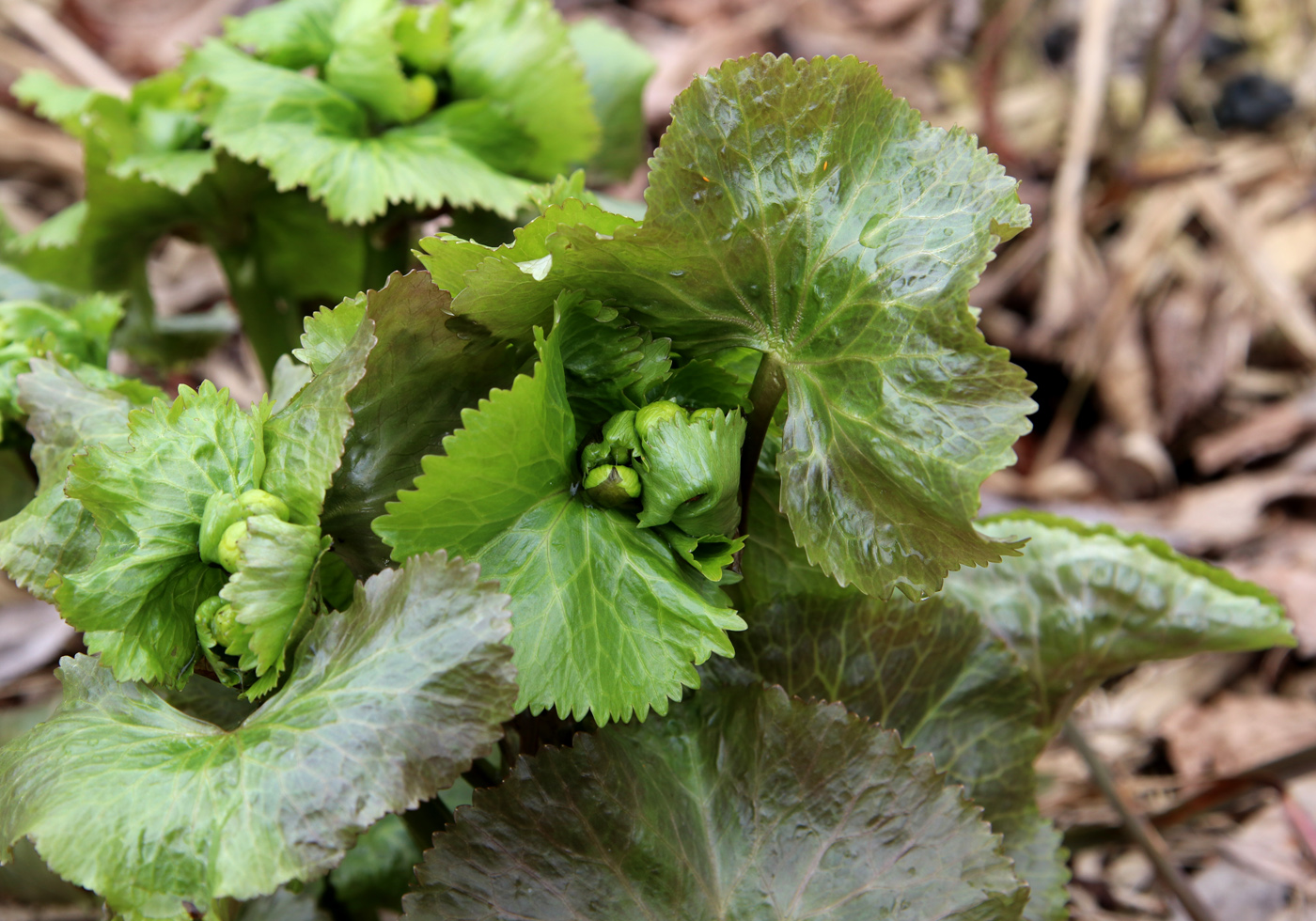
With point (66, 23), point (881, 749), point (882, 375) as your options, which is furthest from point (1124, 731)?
point (66, 23)

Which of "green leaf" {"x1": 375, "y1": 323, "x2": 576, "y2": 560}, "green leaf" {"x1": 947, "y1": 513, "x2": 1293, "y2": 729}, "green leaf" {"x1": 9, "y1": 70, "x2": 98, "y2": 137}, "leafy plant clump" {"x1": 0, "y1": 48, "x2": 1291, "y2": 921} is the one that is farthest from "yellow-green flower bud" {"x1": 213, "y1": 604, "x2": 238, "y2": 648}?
"green leaf" {"x1": 9, "y1": 70, "x2": 98, "y2": 137}

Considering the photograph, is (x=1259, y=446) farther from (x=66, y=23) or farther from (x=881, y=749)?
(x=66, y=23)

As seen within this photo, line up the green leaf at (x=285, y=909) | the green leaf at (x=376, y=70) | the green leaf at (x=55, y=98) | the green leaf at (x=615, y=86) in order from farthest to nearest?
1. the green leaf at (x=615, y=86)
2. the green leaf at (x=55, y=98)
3. the green leaf at (x=376, y=70)
4. the green leaf at (x=285, y=909)

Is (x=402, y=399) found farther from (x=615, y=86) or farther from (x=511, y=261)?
(x=615, y=86)

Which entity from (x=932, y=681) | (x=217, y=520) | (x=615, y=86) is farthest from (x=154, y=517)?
(x=615, y=86)

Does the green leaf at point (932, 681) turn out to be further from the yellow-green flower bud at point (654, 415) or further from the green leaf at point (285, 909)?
the green leaf at point (285, 909)

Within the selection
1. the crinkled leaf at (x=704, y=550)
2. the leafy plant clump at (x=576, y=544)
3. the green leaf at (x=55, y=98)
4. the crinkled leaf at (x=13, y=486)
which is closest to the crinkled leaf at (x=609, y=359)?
the leafy plant clump at (x=576, y=544)

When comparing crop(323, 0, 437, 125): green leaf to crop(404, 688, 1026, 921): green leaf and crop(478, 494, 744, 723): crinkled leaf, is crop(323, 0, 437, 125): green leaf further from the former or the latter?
crop(404, 688, 1026, 921): green leaf
